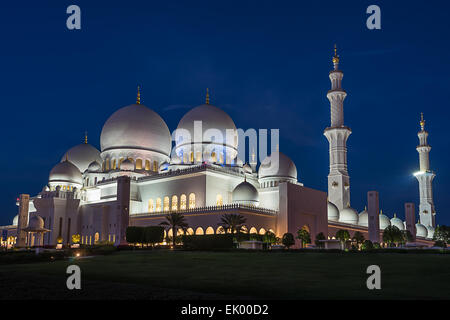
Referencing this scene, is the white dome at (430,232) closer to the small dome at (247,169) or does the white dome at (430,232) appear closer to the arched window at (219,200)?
the small dome at (247,169)

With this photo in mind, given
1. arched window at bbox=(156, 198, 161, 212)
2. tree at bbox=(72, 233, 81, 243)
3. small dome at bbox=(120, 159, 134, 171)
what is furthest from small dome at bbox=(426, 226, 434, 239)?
tree at bbox=(72, 233, 81, 243)

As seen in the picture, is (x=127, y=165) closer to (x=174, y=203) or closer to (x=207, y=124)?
(x=174, y=203)

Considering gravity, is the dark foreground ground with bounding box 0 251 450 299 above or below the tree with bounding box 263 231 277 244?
below

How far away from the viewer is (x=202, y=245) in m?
28.2

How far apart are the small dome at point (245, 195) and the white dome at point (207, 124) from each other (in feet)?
25.4

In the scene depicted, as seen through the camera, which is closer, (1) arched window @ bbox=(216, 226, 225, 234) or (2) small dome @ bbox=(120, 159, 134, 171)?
(1) arched window @ bbox=(216, 226, 225, 234)

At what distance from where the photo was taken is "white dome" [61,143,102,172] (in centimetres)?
5325

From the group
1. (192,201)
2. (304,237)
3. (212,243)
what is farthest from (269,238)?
(192,201)

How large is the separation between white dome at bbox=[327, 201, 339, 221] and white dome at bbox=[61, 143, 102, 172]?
87.8 feet

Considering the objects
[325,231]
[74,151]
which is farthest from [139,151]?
[325,231]

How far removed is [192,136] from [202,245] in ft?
58.0

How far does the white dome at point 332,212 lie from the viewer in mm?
46250

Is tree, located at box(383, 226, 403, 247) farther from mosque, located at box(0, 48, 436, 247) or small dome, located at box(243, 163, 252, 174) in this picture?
small dome, located at box(243, 163, 252, 174)
